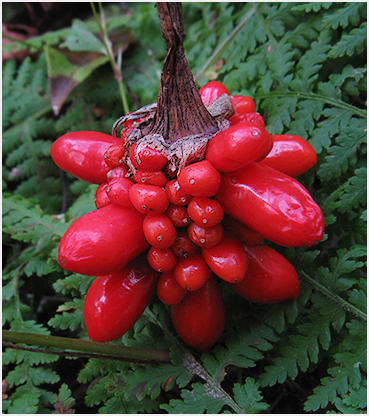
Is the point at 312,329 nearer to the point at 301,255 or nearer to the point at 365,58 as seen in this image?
the point at 301,255

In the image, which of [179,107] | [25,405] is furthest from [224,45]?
[25,405]

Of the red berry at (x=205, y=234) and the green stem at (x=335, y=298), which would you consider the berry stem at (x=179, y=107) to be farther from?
the green stem at (x=335, y=298)

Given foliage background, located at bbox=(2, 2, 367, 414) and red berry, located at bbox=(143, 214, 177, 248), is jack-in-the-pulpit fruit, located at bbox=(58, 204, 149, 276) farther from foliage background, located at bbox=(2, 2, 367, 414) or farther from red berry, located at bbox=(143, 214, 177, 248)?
foliage background, located at bbox=(2, 2, 367, 414)

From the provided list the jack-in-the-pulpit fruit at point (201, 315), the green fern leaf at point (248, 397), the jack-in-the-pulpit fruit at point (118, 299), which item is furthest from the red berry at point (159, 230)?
the green fern leaf at point (248, 397)

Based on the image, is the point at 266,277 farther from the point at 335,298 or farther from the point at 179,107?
the point at 179,107

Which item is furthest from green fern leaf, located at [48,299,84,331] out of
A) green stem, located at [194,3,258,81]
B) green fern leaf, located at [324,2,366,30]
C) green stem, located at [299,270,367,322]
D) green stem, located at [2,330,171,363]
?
green fern leaf, located at [324,2,366,30]

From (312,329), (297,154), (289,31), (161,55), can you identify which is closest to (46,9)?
(161,55)
